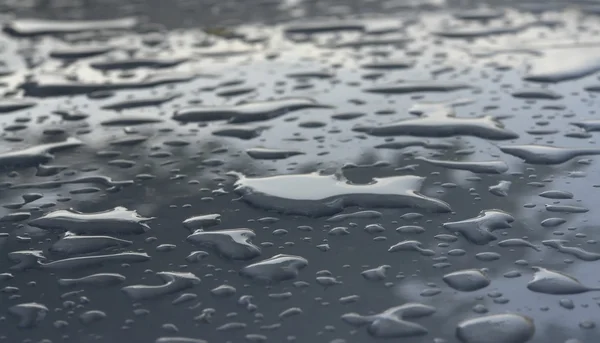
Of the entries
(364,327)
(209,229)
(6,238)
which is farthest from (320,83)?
(364,327)

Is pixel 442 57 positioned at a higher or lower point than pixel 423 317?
higher

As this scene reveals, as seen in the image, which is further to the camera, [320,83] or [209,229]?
[320,83]

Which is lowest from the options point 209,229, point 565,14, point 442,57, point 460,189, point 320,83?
point 209,229

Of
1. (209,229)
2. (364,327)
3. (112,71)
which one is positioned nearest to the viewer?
(364,327)

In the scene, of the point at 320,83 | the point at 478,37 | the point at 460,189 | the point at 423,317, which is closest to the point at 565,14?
the point at 478,37

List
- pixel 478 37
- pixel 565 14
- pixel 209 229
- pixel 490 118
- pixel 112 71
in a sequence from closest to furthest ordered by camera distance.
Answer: pixel 209 229
pixel 490 118
pixel 112 71
pixel 478 37
pixel 565 14

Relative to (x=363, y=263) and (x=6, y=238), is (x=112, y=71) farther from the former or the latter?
(x=363, y=263)
